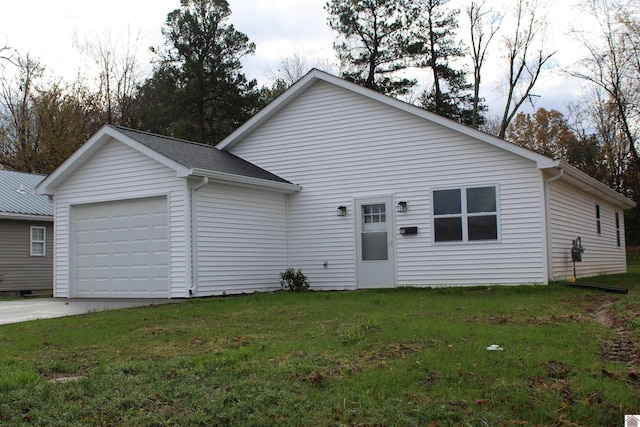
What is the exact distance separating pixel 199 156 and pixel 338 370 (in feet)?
35.4

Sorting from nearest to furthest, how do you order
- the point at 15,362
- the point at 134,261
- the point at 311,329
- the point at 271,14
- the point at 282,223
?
1. the point at 15,362
2. the point at 311,329
3. the point at 134,261
4. the point at 282,223
5. the point at 271,14

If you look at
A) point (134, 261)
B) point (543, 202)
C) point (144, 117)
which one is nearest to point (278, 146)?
point (134, 261)

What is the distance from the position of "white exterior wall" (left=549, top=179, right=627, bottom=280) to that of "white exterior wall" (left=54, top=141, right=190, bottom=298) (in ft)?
27.4

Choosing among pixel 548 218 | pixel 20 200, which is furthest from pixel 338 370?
pixel 20 200

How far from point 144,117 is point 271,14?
13300 mm

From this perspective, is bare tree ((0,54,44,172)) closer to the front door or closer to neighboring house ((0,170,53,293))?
neighboring house ((0,170,53,293))

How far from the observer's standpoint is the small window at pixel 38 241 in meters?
21.9

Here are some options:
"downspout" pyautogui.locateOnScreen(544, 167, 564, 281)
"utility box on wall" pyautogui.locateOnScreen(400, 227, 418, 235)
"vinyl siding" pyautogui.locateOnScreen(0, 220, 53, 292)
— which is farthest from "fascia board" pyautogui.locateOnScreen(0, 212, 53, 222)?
"downspout" pyautogui.locateOnScreen(544, 167, 564, 281)

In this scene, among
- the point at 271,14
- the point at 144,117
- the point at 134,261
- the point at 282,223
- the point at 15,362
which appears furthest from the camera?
the point at 144,117

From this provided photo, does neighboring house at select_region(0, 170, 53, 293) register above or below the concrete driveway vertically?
above

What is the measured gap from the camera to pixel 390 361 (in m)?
5.96

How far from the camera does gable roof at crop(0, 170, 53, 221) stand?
68.2 feet

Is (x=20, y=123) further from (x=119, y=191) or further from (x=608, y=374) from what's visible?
(x=608, y=374)

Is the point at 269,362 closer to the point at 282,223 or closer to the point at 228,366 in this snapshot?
the point at 228,366
